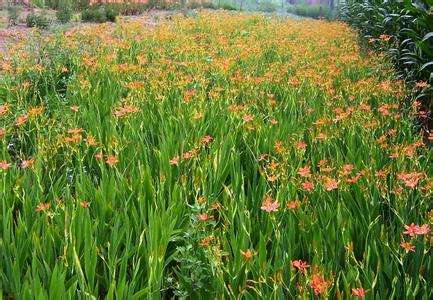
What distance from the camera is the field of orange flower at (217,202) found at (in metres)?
1.47

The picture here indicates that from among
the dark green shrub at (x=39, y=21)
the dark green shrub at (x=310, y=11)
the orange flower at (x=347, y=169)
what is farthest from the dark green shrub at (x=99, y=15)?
the dark green shrub at (x=310, y=11)

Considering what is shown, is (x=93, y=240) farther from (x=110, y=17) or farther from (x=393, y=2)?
(x=110, y=17)

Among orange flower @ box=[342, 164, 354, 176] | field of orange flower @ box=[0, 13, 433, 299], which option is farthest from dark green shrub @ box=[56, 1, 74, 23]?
orange flower @ box=[342, 164, 354, 176]

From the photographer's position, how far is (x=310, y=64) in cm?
487

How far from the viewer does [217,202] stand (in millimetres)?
1755

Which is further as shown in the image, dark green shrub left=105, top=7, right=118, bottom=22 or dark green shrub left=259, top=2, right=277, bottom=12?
dark green shrub left=259, top=2, right=277, bottom=12

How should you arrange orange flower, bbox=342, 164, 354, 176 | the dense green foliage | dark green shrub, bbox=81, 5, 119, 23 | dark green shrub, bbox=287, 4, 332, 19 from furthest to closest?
1. dark green shrub, bbox=287, 4, 332, 19
2. dark green shrub, bbox=81, 5, 119, 23
3. the dense green foliage
4. orange flower, bbox=342, 164, 354, 176

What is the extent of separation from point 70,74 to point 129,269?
10.2 ft

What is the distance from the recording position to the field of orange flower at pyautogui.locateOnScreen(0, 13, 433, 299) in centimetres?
147

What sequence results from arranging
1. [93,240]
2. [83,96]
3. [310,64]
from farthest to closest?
[310,64]
[83,96]
[93,240]

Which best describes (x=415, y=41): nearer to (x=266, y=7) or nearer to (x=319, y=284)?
(x=319, y=284)

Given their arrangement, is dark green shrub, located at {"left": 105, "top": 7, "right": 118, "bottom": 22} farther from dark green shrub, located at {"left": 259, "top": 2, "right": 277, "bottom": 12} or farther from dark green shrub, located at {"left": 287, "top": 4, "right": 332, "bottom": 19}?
dark green shrub, located at {"left": 287, "top": 4, "right": 332, "bottom": 19}

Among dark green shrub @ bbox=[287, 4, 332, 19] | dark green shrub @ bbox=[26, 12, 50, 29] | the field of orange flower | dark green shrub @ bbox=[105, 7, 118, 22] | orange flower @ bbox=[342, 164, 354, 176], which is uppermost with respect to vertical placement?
orange flower @ bbox=[342, 164, 354, 176]


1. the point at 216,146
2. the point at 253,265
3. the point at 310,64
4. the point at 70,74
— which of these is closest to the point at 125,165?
the point at 216,146
